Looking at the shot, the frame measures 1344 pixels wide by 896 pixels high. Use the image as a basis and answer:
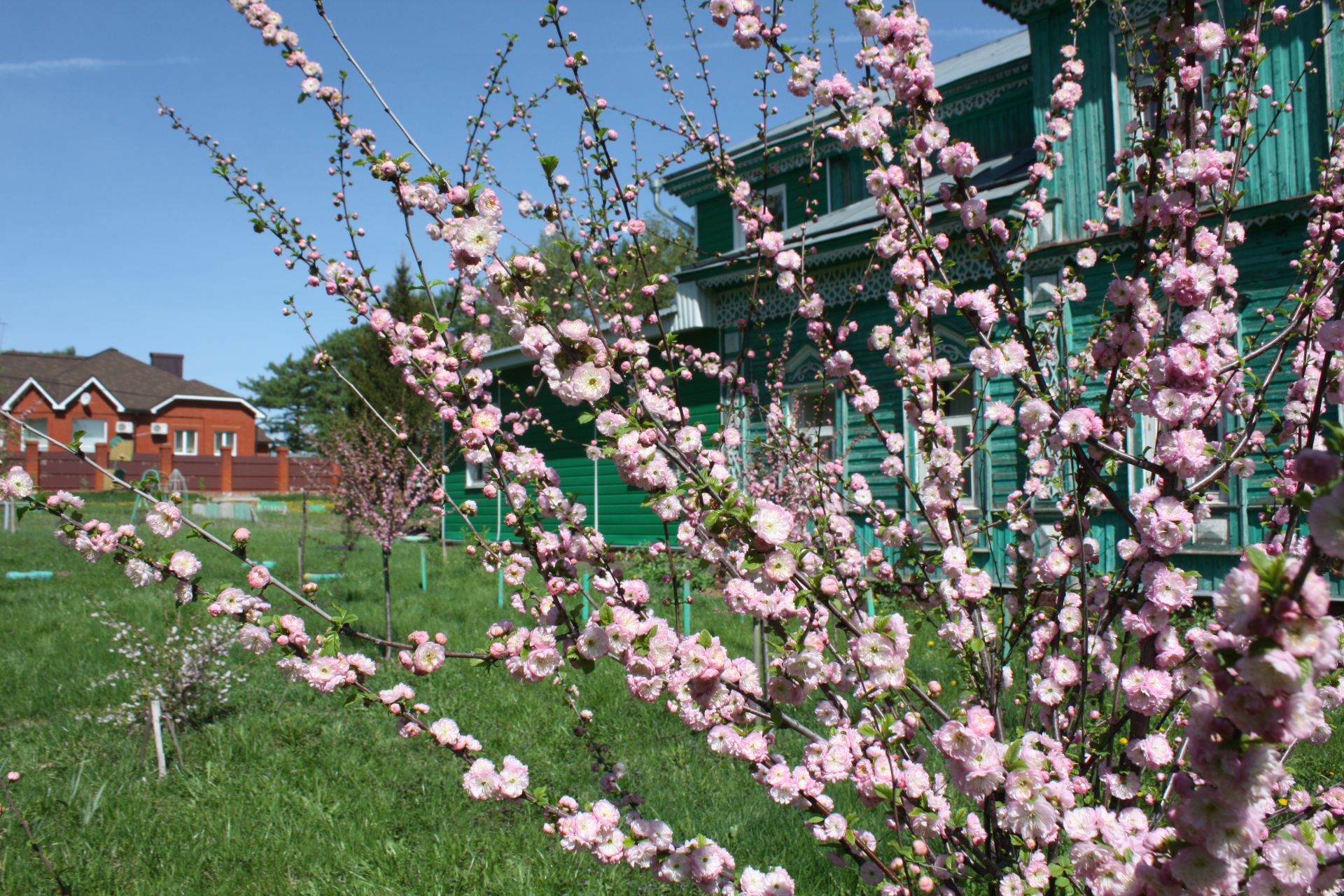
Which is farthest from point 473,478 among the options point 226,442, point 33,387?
point 33,387

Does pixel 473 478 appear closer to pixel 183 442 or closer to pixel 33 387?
pixel 183 442

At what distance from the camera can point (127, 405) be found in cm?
3666

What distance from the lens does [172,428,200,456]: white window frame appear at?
37.0 m

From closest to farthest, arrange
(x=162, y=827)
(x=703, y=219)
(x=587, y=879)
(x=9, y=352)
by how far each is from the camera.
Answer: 1. (x=587, y=879)
2. (x=162, y=827)
3. (x=703, y=219)
4. (x=9, y=352)

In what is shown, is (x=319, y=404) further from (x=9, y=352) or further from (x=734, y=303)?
(x=734, y=303)

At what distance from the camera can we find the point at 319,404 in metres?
54.4

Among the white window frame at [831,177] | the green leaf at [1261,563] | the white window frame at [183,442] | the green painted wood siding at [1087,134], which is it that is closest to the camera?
the green leaf at [1261,563]

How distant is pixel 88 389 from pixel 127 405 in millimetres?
1578

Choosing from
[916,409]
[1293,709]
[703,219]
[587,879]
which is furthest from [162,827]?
Result: [703,219]

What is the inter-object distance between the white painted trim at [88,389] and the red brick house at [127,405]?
0.03m

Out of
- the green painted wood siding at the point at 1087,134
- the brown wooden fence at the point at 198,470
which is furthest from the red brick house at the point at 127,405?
the green painted wood siding at the point at 1087,134

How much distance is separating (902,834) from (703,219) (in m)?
12.6

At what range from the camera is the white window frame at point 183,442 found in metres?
37.0

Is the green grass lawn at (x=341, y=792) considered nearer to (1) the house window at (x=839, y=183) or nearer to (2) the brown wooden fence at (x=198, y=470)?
(1) the house window at (x=839, y=183)
